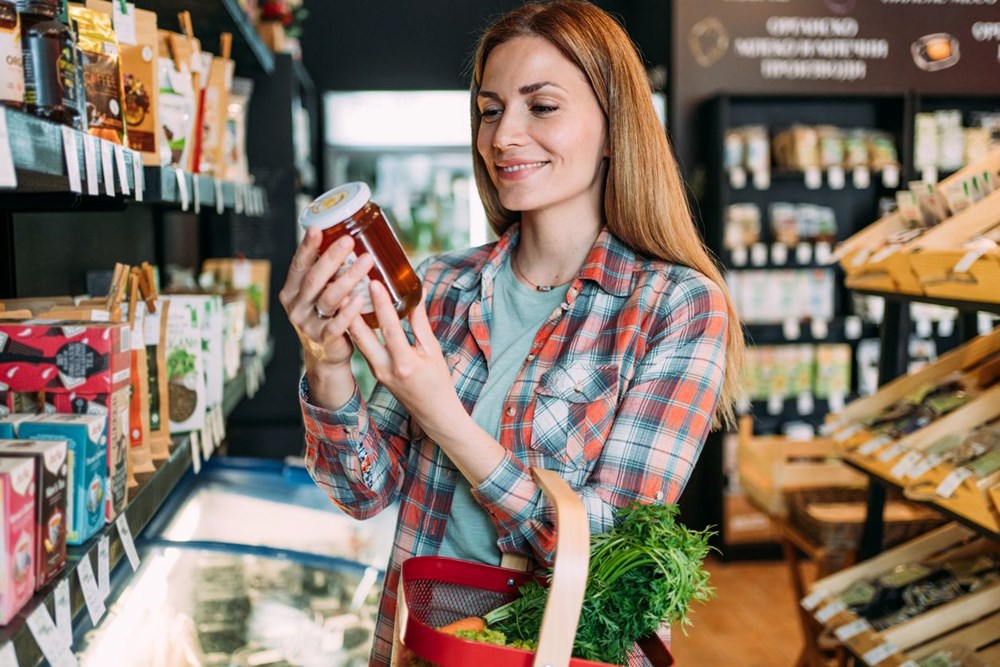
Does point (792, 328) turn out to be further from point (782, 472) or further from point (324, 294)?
point (324, 294)

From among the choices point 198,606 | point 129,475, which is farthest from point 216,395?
point 129,475

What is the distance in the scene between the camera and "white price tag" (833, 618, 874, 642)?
2605 mm

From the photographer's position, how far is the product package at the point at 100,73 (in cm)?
155

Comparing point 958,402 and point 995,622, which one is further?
point 958,402

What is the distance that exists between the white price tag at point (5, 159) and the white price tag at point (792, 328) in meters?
4.86

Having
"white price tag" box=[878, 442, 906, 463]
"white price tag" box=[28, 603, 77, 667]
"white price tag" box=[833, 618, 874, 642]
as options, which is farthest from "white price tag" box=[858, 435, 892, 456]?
"white price tag" box=[28, 603, 77, 667]

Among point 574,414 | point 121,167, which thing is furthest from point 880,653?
point 121,167

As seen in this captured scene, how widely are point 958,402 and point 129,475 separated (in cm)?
209

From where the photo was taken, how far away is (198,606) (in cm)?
214

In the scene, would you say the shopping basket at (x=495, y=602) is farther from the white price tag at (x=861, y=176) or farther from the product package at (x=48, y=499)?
the white price tag at (x=861, y=176)

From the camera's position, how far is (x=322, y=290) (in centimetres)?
122

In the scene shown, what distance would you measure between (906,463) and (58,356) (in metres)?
2.01

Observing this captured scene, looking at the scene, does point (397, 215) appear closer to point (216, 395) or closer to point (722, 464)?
point (722, 464)

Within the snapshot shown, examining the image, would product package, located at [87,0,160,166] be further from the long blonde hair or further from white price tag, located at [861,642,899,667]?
white price tag, located at [861,642,899,667]
